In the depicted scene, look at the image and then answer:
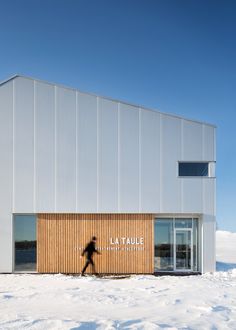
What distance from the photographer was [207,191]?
48.7 ft

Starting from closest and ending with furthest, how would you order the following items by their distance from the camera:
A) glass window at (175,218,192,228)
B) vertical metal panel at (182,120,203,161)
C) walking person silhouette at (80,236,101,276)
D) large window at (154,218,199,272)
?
walking person silhouette at (80,236,101,276) → vertical metal panel at (182,120,203,161) → large window at (154,218,199,272) → glass window at (175,218,192,228)

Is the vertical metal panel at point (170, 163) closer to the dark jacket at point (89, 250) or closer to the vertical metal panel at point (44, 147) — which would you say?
the dark jacket at point (89, 250)

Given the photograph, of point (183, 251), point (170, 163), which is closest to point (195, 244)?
point (183, 251)

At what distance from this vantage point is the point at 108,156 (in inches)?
582

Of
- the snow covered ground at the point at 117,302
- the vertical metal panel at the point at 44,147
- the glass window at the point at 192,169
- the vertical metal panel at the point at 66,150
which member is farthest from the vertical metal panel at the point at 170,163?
the vertical metal panel at the point at 44,147

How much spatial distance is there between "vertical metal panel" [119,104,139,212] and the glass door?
7.47 feet

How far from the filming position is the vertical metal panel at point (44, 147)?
1463 cm

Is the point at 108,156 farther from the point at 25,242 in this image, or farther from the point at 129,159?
the point at 25,242

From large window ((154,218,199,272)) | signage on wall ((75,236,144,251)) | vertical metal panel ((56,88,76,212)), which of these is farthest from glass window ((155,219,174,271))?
vertical metal panel ((56,88,76,212))

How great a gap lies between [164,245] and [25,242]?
19.5 ft

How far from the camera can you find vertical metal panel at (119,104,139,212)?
14695 millimetres

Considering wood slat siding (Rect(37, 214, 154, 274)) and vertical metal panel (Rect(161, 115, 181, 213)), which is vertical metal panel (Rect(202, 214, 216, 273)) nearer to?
vertical metal panel (Rect(161, 115, 181, 213))

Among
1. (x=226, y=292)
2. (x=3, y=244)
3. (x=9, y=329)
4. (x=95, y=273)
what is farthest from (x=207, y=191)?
(x=9, y=329)

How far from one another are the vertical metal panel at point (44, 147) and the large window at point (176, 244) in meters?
4.84
